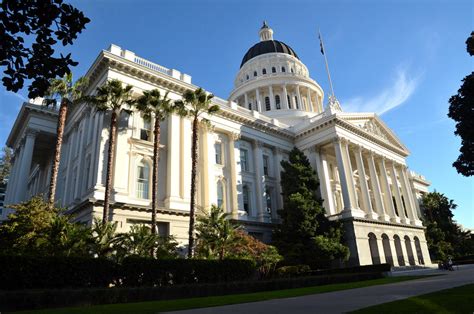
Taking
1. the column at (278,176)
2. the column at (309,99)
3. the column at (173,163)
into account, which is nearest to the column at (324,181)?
the column at (278,176)

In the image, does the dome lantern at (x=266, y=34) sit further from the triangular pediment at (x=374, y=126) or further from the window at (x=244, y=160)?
the window at (x=244, y=160)

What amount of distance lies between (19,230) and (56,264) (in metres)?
6.02

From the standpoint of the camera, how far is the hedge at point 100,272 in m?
13.9

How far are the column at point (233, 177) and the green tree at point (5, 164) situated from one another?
119ft

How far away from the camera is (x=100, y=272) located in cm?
1600

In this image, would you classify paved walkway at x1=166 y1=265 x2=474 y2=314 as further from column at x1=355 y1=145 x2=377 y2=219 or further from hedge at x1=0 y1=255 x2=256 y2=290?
column at x1=355 y1=145 x2=377 y2=219

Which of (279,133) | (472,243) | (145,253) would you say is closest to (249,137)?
(279,133)

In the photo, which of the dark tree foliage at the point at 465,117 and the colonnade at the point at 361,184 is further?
the colonnade at the point at 361,184

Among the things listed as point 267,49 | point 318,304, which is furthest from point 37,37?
point 267,49

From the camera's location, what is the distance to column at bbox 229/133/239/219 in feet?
109

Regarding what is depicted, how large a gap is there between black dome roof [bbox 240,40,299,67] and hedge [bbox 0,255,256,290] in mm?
51602

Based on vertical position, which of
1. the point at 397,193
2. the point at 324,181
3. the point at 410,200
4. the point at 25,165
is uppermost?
the point at 25,165

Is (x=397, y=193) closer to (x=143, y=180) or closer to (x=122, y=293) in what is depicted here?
(x=143, y=180)

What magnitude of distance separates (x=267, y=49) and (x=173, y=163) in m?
42.8
